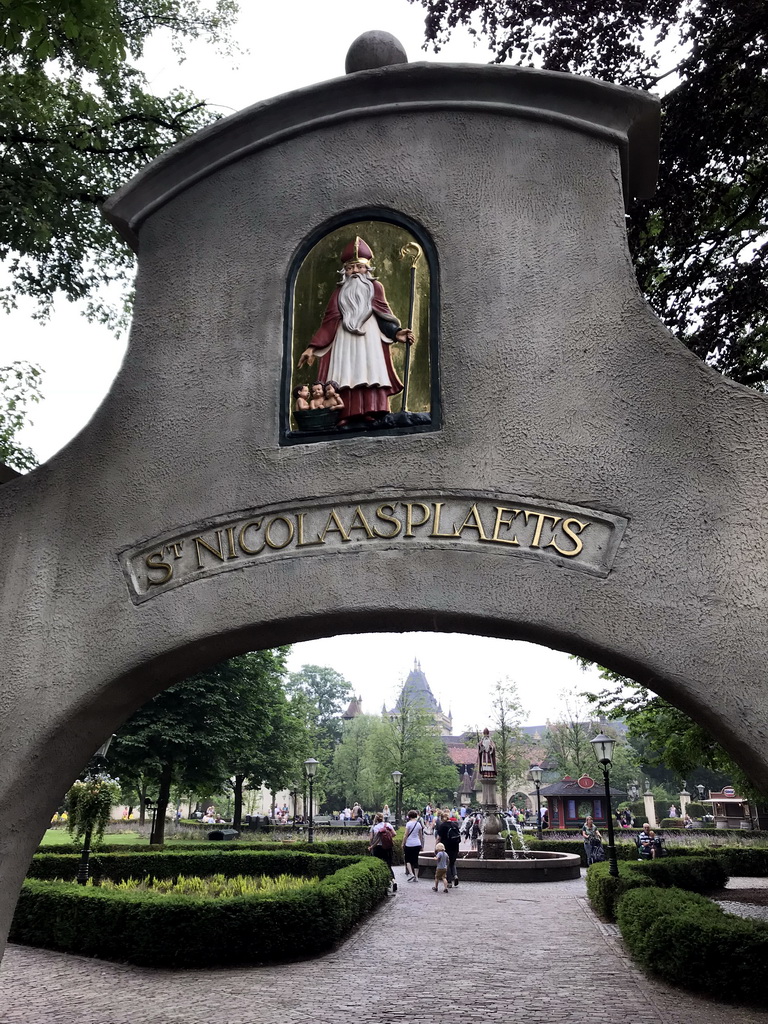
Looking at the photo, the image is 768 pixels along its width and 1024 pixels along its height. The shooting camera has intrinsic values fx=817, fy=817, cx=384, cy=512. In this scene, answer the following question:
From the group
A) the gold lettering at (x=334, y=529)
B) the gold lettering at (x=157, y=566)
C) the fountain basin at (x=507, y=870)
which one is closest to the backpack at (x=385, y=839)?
the fountain basin at (x=507, y=870)

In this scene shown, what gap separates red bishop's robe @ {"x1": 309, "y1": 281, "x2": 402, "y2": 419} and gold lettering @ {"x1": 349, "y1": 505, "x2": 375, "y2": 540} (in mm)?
783

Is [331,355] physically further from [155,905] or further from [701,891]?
[701,891]

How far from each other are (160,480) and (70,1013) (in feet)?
22.5

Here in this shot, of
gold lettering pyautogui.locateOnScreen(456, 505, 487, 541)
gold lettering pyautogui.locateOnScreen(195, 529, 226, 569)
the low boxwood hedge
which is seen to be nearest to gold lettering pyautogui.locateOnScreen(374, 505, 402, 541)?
gold lettering pyautogui.locateOnScreen(456, 505, 487, 541)

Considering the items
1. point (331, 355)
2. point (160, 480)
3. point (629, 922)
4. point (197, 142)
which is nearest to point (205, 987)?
point (629, 922)

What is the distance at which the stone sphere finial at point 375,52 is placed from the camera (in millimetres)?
6586

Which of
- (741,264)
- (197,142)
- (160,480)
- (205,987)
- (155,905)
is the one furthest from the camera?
(155,905)

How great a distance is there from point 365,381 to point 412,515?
44.8 inches

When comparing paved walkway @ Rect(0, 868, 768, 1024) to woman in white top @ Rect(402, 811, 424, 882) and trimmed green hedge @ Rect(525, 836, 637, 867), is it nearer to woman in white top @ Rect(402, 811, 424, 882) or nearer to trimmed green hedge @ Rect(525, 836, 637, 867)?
woman in white top @ Rect(402, 811, 424, 882)

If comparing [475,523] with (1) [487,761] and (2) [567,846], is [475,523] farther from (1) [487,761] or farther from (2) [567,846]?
(2) [567,846]

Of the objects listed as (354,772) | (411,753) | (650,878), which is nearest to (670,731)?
(650,878)

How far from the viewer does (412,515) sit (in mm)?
5297

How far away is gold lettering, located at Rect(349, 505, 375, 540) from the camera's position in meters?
5.32

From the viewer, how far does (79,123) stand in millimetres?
11375
